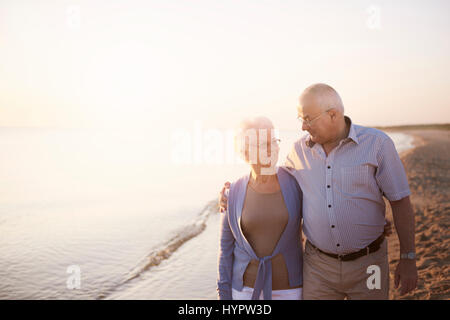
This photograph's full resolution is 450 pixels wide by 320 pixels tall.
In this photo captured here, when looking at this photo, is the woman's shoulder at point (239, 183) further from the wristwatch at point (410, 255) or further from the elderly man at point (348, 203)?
the wristwatch at point (410, 255)

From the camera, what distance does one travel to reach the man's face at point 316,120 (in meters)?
2.58

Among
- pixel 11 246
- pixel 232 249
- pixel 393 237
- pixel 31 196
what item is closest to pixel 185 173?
pixel 31 196

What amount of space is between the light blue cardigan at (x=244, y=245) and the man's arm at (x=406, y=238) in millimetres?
734

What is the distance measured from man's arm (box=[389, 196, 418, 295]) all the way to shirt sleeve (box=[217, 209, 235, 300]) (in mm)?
1259

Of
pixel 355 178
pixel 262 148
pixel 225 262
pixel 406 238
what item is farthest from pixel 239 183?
pixel 406 238

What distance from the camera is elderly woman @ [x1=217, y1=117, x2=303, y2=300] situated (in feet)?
8.15

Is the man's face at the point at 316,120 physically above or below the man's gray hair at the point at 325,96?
below

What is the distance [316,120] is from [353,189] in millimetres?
577

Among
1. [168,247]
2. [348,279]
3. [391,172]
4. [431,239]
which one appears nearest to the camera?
[391,172]

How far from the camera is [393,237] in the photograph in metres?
6.87

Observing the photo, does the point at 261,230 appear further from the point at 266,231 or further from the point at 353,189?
the point at 353,189

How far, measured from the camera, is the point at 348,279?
8.52 feet

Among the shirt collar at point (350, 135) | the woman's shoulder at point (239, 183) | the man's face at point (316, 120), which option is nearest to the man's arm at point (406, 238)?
the shirt collar at point (350, 135)
